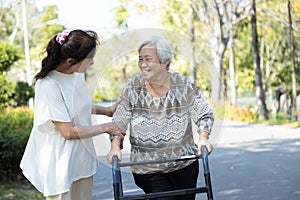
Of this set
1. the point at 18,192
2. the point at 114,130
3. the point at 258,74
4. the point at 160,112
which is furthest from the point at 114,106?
the point at 258,74

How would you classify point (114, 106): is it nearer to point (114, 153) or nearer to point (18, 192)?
point (114, 153)

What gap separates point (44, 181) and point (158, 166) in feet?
2.30

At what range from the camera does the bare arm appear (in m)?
3.43

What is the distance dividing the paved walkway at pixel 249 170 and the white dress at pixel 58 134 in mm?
158

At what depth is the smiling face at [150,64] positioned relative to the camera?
3355 mm

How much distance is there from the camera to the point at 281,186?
27.0 ft

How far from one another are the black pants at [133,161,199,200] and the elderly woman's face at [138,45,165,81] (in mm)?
630

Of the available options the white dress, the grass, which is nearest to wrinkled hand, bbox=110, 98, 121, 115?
the white dress

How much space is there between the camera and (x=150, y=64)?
11.0 feet

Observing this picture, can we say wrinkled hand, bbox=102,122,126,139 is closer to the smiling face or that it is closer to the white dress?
the white dress

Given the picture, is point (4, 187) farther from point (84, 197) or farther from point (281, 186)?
point (84, 197)

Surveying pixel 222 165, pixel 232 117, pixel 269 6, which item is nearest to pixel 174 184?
pixel 222 165

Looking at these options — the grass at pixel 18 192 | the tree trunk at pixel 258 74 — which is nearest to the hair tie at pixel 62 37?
the grass at pixel 18 192

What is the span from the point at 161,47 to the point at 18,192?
5.51m
